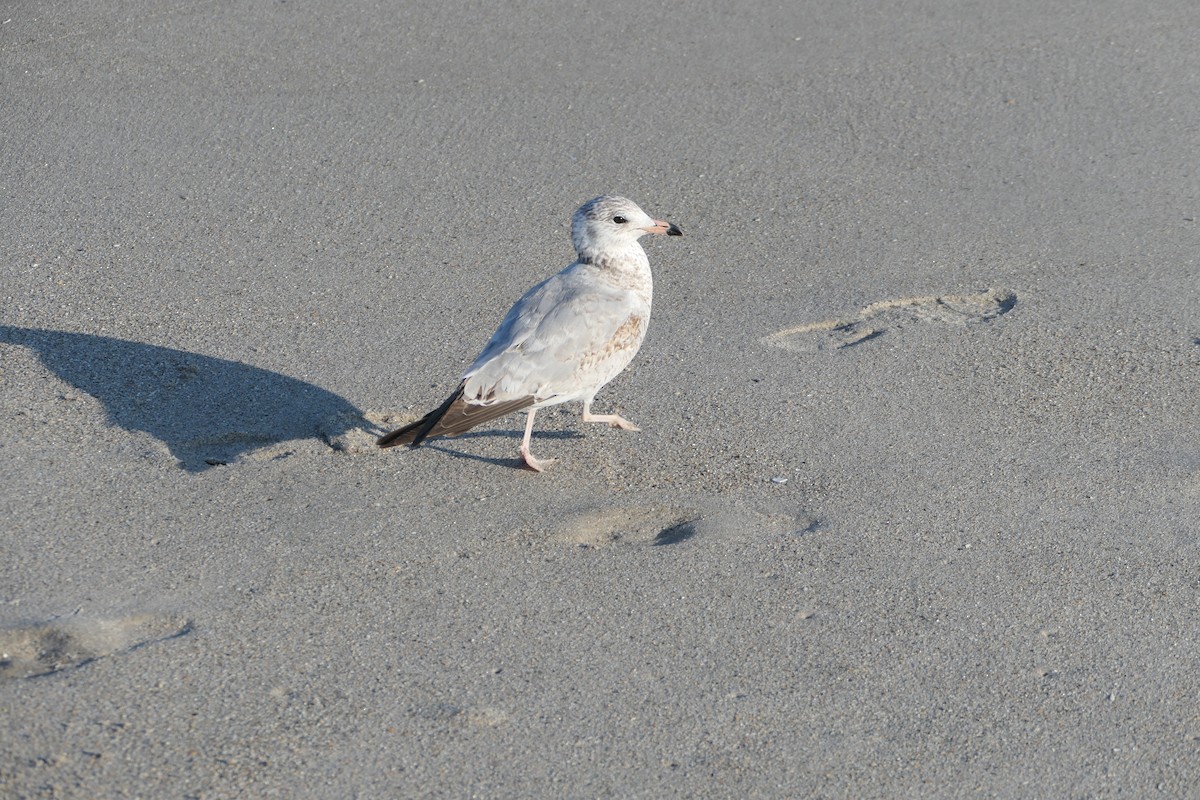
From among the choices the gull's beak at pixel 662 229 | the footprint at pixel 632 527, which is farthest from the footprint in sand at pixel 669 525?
the gull's beak at pixel 662 229

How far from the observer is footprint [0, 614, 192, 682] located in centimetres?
390

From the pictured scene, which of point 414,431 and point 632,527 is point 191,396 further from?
point 632,527

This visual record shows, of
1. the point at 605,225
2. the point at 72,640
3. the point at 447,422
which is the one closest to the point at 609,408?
the point at 605,225

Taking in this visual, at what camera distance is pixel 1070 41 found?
9.22 metres

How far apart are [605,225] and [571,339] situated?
0.65 m

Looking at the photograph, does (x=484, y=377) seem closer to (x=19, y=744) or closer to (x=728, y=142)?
(x=19, y=744)

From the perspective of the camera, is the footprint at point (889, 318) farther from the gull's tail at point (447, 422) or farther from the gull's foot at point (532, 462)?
the gull's tail at point (447, 422)

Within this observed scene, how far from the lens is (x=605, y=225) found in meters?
5.67

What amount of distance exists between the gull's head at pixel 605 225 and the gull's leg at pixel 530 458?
0.81 metres

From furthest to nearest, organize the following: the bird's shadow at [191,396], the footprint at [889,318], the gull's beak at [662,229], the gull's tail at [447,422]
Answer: the footprint at [889,318]
the gull's beak at [662,229]
the bird's shadow at [191,396]
the gull's tail at [447,422]

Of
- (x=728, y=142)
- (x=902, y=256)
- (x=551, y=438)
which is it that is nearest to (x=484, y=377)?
(x=551, y=438)

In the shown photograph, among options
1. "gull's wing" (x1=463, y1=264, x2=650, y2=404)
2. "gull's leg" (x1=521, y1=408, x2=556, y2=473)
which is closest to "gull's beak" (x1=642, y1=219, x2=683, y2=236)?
"gull's wing" (x1=463, y1=264, x2=650, y2=404)

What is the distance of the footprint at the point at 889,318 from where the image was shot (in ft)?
20.0

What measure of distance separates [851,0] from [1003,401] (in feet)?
16.9
